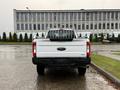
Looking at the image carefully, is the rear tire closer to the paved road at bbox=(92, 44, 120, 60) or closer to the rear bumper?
the rear bumper

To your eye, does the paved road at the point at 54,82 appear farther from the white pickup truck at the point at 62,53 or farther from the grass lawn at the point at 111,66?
the white pickup truck at the point at 62,53

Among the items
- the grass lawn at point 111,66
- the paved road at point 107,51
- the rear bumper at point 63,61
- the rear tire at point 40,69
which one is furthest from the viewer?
the paved road at point 107,51

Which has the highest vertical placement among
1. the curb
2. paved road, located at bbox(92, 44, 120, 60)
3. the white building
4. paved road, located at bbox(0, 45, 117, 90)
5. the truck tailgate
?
the white building

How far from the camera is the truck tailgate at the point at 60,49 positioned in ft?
39.1

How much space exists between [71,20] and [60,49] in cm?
8095

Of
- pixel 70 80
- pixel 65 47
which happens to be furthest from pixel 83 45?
pixel 70 80

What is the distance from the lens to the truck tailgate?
39.1 feet

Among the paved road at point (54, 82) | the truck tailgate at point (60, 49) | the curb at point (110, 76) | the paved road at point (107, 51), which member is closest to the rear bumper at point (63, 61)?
the truck tailgate at point (60, 49)

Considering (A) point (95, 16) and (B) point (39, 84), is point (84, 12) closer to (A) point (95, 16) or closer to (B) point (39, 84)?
(A) point (95, 16)

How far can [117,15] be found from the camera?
305 feet

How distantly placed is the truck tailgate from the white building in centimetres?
8037

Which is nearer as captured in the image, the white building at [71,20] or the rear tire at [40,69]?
the rear tire at [40,69]

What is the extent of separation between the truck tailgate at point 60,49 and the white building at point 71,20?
8037 cm

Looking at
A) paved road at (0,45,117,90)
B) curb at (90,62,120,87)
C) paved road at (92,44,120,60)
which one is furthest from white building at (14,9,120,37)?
paved road at (0,45,117,90)
